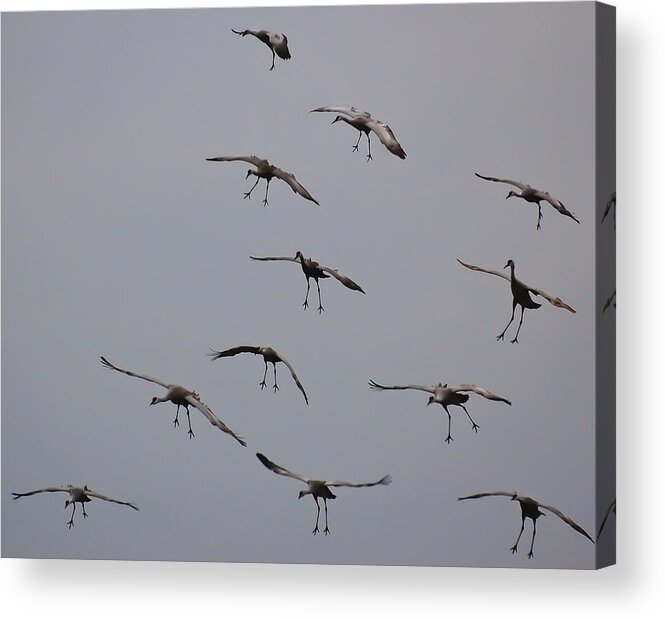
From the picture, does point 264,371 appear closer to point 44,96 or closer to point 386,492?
point 386,492

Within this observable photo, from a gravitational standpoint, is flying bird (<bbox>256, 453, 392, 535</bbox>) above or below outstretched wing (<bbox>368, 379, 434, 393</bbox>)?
below

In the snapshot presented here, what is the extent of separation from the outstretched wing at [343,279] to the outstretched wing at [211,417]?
1.57 ft

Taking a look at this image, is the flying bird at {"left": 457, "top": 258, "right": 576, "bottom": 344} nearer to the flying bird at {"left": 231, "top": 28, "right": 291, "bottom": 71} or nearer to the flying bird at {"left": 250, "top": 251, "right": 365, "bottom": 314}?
the flying bird at {"left": 250, "top": 251, "right": 365, "bottom": 314}

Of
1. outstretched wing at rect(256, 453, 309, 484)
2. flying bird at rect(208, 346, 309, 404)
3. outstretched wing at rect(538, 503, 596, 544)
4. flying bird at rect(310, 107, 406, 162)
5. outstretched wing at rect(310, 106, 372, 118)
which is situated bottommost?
outstretched wing at rect(538, 503, 596, 544)

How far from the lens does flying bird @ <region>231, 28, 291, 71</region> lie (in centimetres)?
306

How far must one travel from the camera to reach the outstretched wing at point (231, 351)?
308cm

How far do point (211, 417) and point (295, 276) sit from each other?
43 cm

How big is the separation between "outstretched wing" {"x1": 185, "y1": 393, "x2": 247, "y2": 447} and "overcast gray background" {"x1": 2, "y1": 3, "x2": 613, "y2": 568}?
0.09 ft

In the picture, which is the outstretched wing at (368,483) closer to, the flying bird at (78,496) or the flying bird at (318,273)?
the flying bird at (318,273)

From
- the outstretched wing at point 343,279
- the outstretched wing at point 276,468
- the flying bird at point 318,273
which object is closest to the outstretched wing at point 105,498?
the outstretched wing at point 276,468

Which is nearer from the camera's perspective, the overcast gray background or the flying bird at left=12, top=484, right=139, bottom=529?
the overcast gray background

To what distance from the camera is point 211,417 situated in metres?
3.08

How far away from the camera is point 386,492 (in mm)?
3031

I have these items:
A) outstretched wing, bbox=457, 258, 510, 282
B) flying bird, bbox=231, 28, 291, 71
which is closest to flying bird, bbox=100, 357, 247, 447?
outstretched wing, bbox=457, 258, 510, 282
